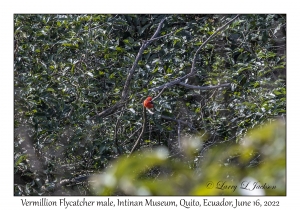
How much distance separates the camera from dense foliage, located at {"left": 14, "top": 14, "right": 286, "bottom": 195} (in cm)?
371

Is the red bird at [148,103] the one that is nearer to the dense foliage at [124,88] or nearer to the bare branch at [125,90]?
the dense foliage at [124,88]

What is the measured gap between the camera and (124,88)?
3.92 metres

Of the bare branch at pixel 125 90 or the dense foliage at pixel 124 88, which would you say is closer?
the dense foliage at pixel 124 88

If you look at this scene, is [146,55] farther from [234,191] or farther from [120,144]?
[234,191]

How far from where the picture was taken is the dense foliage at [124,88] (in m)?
3.71

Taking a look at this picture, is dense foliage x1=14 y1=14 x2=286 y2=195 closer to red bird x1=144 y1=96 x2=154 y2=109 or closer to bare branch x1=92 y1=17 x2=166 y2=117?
bare branch x1=92 y1=17 x2=166 y2=117

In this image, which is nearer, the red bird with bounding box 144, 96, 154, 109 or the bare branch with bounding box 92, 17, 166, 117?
the red bird with bounding box 144, 96, 154, 109

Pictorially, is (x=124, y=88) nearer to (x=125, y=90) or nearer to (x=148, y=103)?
(x=125, y=90)

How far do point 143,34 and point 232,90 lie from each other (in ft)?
3.10

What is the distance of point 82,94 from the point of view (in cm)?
389

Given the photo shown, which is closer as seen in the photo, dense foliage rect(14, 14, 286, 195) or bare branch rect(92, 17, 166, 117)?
dense foliage rect(14, 14, 286, 195)

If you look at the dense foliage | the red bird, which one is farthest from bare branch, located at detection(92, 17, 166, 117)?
the red bird

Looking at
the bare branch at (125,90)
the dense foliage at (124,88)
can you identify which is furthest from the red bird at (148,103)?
the bare branch at (125,90)

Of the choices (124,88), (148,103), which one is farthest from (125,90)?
(148,103)
